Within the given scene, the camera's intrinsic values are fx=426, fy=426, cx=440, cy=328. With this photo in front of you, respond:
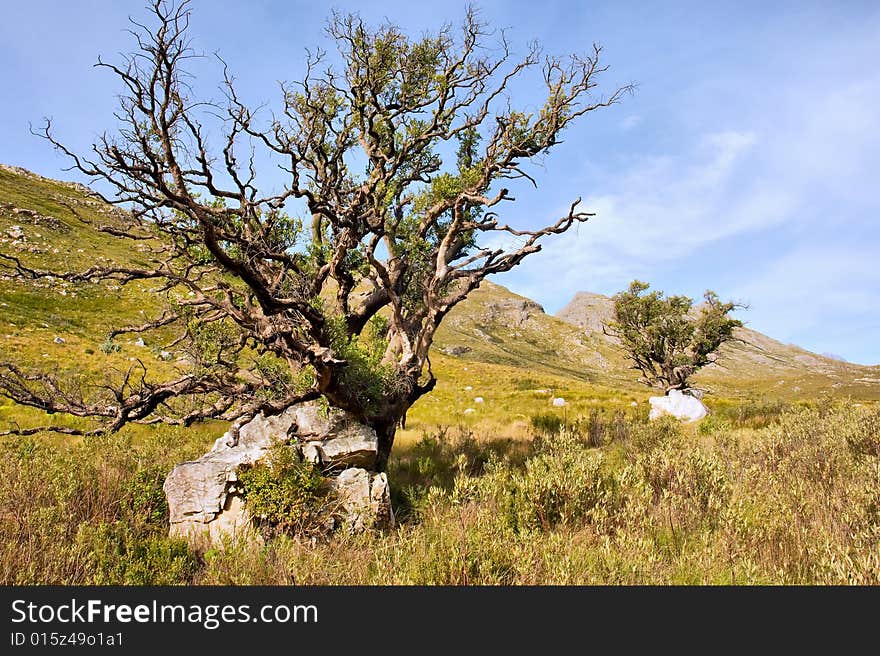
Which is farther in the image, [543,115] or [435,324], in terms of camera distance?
[543,115]

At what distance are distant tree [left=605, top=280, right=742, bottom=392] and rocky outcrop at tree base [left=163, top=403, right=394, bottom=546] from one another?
1295 inches

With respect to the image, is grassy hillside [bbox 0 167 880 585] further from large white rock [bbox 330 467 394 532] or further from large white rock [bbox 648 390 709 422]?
large white rock [bbox 648 390 709 422]

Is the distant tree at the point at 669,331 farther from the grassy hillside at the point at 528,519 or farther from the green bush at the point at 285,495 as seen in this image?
the green bush at the point at 285,495

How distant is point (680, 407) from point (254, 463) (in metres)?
23.2

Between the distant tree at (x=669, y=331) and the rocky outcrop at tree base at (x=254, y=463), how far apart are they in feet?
108

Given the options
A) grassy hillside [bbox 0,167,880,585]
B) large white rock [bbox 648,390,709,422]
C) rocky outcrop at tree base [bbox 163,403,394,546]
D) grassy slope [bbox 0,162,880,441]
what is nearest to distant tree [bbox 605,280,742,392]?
grassy slope [bbox 0,162,880,441]

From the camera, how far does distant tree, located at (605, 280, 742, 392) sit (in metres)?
34.5

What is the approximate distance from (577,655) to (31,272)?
10529 mm

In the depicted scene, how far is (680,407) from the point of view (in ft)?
77.6

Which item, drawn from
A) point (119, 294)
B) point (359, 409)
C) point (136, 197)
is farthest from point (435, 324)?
point (119, 294)

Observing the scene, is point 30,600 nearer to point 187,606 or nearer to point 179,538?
point 187,606

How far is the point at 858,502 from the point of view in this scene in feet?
20.6

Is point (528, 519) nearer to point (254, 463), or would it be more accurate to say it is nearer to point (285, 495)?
point (285, 495)

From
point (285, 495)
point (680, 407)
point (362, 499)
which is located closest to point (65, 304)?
point (285, 495)
